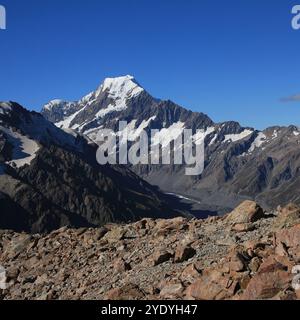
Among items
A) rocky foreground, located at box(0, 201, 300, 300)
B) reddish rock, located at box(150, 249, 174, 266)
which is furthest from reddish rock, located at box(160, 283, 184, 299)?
reddish rock, located at box(150, 249, 174, 266)

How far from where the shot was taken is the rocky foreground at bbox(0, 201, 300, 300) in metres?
25.2

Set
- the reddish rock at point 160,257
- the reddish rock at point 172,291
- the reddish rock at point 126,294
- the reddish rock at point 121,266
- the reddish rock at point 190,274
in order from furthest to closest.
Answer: the reddish rock at point 121,266
the reddish rock at point 160,257
the reddish rock at point 190,274
the reddish rock at point 126,294
the reddish rock at point 172,291

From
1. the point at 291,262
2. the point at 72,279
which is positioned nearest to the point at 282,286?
the point at 291,262

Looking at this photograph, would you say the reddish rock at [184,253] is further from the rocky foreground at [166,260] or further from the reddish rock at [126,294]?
the reddish rock at [126,294]

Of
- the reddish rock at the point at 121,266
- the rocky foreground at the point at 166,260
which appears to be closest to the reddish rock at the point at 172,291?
the rocky foreground at the point at 166,260

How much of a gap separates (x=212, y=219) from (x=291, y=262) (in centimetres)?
1556

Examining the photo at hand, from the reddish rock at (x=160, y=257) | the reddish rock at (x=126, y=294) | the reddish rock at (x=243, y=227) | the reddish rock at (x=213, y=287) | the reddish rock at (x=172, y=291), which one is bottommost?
the reddish rock at (x=126, y=294)

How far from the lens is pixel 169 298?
25938 mm

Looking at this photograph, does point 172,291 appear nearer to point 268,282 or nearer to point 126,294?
point 126,294

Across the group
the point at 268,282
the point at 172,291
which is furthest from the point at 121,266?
the point at 268,282

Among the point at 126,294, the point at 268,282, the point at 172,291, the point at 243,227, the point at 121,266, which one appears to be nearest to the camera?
the point at 268,282

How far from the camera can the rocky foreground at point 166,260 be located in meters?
25.2

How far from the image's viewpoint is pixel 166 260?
3269 centimetres
